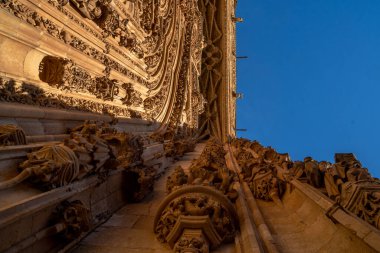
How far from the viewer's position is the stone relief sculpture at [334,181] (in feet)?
8.25

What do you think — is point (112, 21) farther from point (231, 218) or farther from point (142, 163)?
point (231, 218)

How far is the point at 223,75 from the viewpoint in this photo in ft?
58.2

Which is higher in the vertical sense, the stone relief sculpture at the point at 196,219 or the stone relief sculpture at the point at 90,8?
the stone relief sculpture at the point at 90,8

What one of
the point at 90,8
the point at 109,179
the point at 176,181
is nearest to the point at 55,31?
the point at 90,8

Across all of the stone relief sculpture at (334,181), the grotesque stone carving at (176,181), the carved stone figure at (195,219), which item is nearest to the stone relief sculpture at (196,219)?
the carved stone figure at (195,219)

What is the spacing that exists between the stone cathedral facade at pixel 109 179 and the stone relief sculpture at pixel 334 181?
14 millimetres

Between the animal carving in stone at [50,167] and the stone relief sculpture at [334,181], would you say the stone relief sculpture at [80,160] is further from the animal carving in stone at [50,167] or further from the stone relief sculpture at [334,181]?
the stone relief sculpture at [334,181]

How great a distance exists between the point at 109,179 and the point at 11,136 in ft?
4.76

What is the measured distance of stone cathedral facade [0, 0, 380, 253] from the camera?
2.64 metres

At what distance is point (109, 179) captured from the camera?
13.6ft

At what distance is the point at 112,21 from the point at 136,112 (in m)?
2.12

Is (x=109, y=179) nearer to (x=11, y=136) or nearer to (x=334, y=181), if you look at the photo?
(x=11, y=136)

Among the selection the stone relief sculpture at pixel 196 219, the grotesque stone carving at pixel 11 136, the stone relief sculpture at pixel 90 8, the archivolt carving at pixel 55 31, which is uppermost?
the stone relief sculpture at pixel 90 8

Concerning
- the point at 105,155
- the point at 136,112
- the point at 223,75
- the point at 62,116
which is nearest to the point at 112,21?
the point at 136,112
